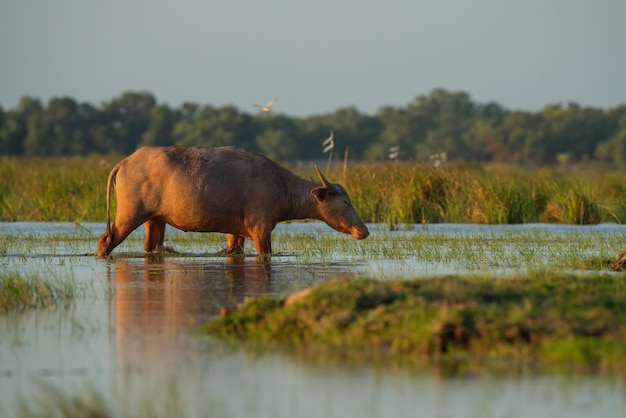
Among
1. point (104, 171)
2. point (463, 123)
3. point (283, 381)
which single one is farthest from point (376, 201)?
point (463, 123)

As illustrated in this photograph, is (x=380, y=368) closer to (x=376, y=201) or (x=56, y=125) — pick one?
(x=376, y=201)

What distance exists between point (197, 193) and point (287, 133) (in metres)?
70.0

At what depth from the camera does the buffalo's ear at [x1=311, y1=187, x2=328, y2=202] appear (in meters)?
16.0

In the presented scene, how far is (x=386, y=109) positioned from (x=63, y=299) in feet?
297

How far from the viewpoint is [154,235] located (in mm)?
16156

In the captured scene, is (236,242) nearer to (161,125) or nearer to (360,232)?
(360,232)

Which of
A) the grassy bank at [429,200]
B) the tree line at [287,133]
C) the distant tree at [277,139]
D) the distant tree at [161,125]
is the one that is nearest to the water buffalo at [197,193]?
the grassy bank at [429,200]

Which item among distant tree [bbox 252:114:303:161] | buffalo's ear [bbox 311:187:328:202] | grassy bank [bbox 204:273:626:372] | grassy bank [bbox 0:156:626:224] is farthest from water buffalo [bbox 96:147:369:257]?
distant tree [bbox 252:114:303:161]

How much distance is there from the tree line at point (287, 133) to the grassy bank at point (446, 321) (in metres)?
66.6

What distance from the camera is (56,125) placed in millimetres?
77750

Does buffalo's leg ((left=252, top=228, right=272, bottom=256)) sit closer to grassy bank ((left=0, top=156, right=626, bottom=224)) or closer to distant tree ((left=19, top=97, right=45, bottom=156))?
grassy bank ((left=0, top=156, right=626, bottom=224))

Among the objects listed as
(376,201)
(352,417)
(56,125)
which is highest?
(56,125)

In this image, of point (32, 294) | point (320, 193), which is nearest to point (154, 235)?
point (320, 193)

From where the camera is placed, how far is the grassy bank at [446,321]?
300 inches
